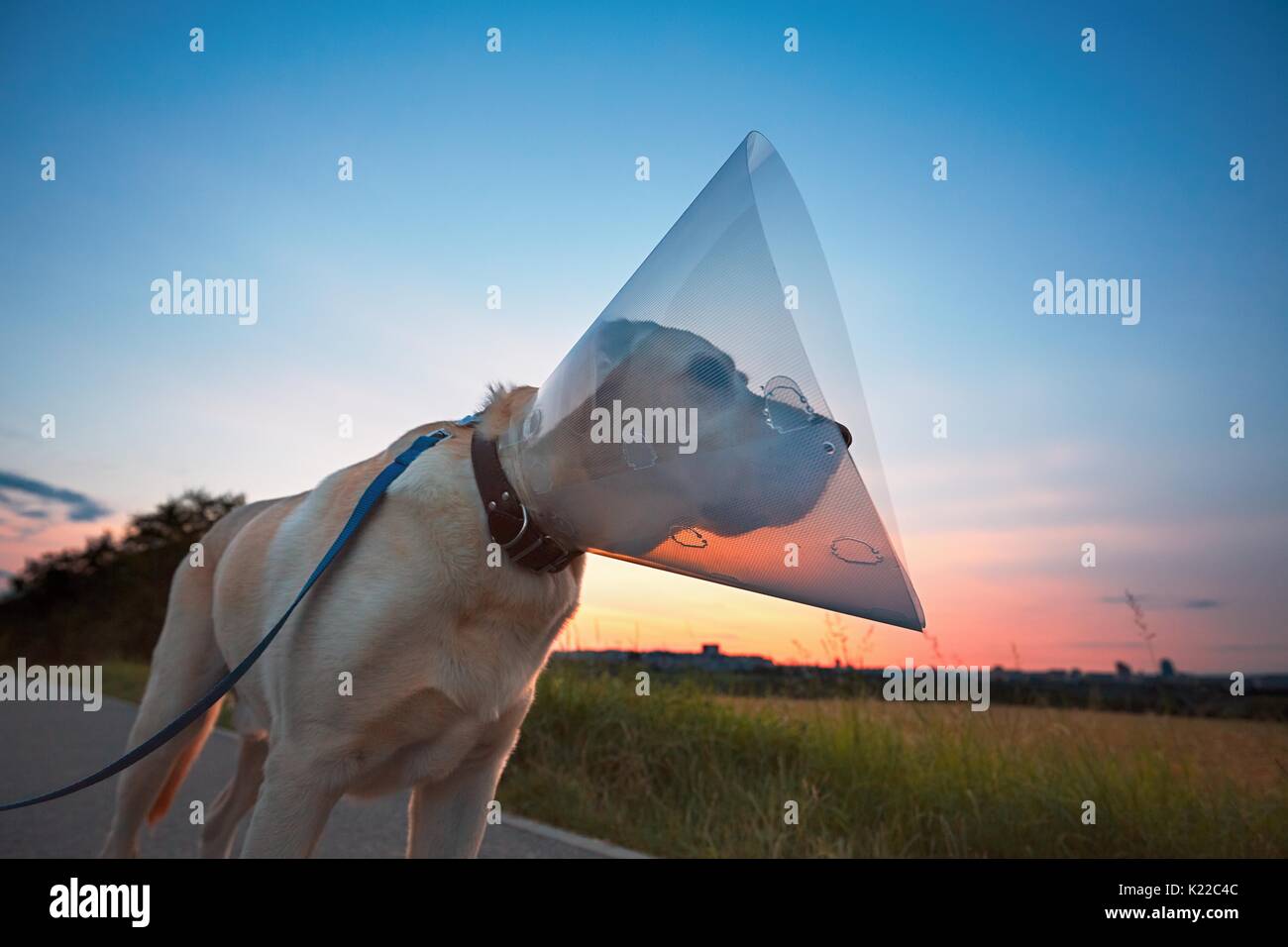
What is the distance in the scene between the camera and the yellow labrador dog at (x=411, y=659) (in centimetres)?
261

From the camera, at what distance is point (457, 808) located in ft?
10.0

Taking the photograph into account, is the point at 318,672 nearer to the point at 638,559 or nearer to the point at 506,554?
the point at 506,554

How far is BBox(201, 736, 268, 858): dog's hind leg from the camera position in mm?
4352

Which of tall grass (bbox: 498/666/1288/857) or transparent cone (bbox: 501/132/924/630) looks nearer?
transparent cone (bbox: 501/132/924/630)

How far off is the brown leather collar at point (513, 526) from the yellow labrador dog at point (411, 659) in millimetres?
37

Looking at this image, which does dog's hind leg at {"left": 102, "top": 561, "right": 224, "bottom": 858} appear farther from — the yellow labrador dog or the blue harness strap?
the blue harness strap

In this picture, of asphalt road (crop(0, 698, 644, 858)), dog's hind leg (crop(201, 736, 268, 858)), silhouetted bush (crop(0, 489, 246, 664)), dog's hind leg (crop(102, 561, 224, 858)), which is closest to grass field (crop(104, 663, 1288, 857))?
asphalt road (crop(0, 698, 644, 858))

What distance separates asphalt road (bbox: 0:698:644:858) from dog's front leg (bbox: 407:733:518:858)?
0.30 meters

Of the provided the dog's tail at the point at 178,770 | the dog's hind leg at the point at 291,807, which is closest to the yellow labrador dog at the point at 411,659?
the dog's hind leg at the point at 291,807

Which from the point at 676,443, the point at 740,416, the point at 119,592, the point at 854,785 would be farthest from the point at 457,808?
the point at 119,592
